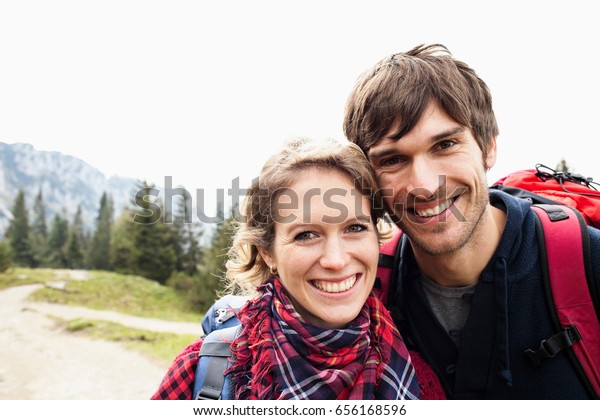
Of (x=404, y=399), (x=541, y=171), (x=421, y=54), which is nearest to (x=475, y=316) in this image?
(x=404, y=399)

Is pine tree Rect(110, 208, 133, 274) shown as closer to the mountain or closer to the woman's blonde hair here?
the woman's blonde hair

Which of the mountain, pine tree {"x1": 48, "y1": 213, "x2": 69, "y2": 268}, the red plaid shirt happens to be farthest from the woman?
the mountain

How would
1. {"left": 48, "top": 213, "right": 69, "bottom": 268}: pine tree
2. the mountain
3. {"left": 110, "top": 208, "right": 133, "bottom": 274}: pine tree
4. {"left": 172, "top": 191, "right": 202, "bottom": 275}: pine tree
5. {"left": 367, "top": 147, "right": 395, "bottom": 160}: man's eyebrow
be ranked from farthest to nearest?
1. the mountain
2. {"left": 48, "top": 213, "right": 69, "bottom": 268}: pine tree
3. {"left": 110, "top": 208, "right": 133, "bottom": 274}: pine tree
4. {"left": 172, "top": 191, "right": 202, "bottom": 275}: pine tree
5. {"left": 367, "top": 147, "right": 395, "bottom": 160}: man's eyebrow

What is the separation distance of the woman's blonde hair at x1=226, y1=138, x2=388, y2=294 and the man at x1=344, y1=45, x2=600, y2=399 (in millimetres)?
179

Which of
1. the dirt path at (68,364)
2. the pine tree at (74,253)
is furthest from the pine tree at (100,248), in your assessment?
the dirt path at (68,364)

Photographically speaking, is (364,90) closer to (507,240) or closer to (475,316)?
(507,240)

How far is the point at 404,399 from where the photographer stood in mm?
2439

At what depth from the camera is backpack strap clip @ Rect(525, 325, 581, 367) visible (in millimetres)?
2324

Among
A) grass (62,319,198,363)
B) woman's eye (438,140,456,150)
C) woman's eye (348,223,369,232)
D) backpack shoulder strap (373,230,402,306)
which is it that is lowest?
grass (62,319,198,363)

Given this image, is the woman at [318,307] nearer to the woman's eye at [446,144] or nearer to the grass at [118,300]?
the woman's eye at [446,144]

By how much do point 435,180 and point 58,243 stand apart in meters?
47.6

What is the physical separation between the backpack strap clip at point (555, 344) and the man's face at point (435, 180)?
737 millimetres

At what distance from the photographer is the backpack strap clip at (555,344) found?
2324mm

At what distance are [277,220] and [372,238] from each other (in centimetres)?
61
